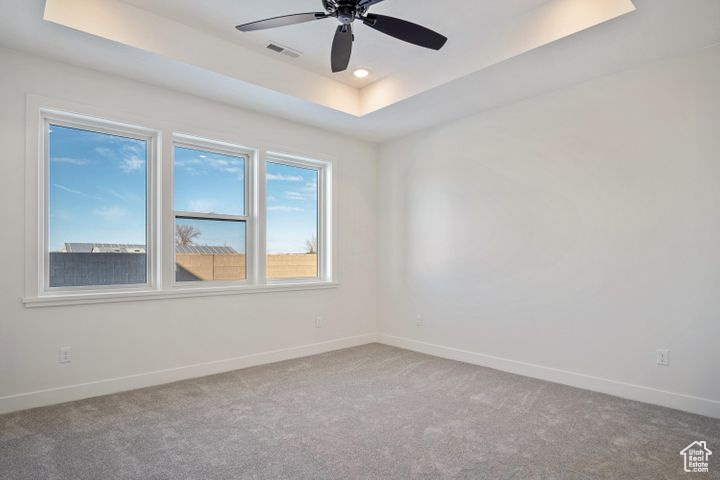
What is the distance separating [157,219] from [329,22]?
217cm

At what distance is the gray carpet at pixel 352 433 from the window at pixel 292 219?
139cm

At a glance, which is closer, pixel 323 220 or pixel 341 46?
pixel 341 46

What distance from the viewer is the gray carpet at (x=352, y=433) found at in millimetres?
2137

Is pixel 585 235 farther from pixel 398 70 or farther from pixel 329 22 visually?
pixel 329 22

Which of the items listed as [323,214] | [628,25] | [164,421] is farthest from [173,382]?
[628,25]

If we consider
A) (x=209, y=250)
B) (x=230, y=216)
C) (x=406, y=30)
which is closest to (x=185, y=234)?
(x=209, y=250)

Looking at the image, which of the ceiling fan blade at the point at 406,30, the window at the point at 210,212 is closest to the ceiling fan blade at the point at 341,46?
the ceiling fan blade at the point at 406,30

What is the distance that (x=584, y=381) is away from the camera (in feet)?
11.0

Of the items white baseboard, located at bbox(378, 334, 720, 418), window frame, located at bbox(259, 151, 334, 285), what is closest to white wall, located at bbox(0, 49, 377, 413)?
window frame, located at bbox(259, 151, 334, 285)

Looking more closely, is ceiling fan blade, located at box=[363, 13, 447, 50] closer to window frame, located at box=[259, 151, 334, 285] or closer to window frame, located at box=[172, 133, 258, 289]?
window frame, located at box=[172, 133, 258, 289]

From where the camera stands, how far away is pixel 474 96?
12.1ft

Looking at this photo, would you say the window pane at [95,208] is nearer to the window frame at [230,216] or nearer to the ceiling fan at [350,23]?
the window frame at [230,216]

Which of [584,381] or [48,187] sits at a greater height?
[48,187]

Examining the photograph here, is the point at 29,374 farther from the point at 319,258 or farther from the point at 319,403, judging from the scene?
the point at 319,258
